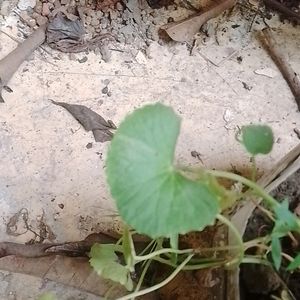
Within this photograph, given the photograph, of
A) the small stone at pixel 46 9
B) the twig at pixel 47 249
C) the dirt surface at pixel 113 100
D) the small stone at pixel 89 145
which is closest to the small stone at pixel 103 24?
the dirt surface at pixel 113 100

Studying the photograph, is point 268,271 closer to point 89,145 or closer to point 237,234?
point 237,234

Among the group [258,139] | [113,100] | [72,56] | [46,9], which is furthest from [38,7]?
[258,139]

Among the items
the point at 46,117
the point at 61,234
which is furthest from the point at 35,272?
the point at 46,117

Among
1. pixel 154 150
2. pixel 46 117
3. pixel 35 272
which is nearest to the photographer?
pixel 154 150

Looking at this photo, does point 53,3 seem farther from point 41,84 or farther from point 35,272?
point 35,272

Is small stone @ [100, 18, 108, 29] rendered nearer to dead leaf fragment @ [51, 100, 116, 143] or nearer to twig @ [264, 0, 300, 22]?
dead leaf fragment @ [51, 100, 116, 143]

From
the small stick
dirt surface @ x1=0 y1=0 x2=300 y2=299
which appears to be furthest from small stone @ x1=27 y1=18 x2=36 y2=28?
the small stick

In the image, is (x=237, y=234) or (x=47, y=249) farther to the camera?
(x=47, y=249)

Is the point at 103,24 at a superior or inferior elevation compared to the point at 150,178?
superior

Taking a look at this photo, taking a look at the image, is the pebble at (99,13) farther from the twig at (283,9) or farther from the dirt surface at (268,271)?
the dirt surface at (268,271)
